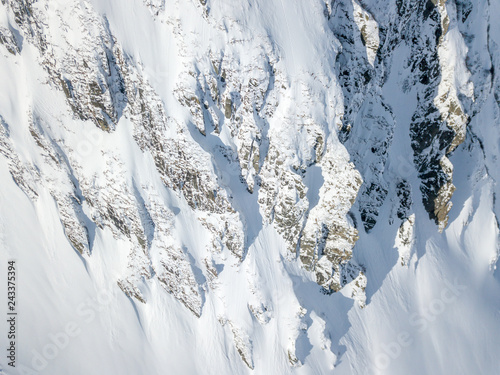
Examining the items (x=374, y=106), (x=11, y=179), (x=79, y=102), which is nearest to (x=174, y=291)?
(x=79, y=102)

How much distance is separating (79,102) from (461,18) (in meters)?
38.7

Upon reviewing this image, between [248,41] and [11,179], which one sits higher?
[248,41]

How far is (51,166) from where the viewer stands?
107 feet

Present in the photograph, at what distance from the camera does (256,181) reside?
28031 mm

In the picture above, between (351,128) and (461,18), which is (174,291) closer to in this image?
(351,128)

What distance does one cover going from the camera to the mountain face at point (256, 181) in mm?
24688

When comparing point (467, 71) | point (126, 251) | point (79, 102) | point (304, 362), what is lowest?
point (304, 362)

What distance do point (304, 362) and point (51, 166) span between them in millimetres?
34420

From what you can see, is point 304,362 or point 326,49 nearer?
point 326,49

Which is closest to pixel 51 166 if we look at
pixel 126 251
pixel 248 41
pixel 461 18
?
pixel 126 251

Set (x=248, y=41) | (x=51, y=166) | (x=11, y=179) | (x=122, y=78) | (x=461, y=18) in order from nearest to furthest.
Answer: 1. (x=248, y=41)
2. (x=122, y=78)
3. (x=461, y=18)
4. (x=51, y=166)
5. (x=11, y=179)

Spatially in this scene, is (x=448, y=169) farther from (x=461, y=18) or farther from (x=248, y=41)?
(x=248, y=41)

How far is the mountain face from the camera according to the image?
24688 millimetres

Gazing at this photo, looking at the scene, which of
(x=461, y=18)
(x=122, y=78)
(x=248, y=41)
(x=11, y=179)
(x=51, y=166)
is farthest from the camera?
(x=11, y=179)
